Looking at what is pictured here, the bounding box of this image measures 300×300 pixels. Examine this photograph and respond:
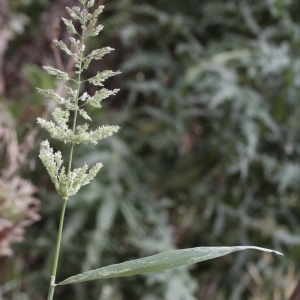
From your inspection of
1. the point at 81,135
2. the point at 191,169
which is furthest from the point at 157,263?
the point at 191,169

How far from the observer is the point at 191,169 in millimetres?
1663

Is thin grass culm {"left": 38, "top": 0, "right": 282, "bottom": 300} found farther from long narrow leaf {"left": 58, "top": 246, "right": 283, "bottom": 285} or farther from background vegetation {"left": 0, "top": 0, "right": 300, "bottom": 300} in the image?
background vegetation {"left": 0, "top": 0, "right": 300, "bottom": 300}

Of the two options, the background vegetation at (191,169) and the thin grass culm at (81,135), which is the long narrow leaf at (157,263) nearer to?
the thin grass culm at (81,135)

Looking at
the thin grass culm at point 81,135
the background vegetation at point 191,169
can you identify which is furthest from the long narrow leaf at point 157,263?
the background vegetation at point 191,169

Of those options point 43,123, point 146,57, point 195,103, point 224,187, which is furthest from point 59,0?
point 43,123

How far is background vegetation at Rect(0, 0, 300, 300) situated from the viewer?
1494 mm

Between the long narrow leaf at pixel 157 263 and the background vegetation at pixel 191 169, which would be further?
the background vegetation at pixel 191 169

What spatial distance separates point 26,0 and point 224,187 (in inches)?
34.4

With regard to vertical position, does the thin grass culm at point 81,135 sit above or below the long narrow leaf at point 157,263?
above

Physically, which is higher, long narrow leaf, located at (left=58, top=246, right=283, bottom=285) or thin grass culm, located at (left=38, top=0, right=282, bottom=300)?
thin grass culm, located at (left=38, top=0, right=282, bottom=300)

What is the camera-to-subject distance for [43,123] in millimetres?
380

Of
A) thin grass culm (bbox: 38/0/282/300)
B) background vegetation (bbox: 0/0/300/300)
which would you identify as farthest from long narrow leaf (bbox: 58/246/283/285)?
background vegetation (bbox: 0/0/300/300)

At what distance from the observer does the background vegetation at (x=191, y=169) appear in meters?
1.49

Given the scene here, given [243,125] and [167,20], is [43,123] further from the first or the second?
[167,20]
